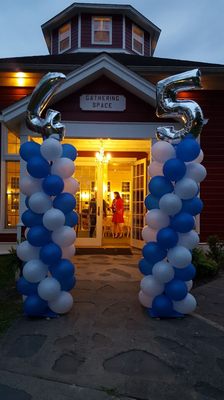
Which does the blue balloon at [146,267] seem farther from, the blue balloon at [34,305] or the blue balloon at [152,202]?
the blue balloon at [34,305]

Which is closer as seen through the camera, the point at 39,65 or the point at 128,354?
the point at 128,354

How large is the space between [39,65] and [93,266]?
215 inches

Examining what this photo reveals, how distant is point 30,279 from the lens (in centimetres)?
471

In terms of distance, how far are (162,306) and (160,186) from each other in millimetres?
1549

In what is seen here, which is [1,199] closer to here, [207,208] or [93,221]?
[93,221]

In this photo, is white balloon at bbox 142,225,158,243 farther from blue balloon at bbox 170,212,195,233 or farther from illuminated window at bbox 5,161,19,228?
illuminated window at bbox 5,161,19,228

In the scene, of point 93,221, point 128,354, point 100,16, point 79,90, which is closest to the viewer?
point 128,354

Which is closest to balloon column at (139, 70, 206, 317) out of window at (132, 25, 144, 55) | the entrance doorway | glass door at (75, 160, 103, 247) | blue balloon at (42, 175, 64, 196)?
blue balloon at (42, 175, 64, 196)

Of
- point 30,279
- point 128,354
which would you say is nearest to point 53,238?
point 30,279

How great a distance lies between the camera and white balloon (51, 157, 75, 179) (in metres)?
4.76

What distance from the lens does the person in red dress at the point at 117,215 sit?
1198 cm

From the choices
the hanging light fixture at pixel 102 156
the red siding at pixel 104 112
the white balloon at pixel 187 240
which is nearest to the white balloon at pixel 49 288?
the white balloon at pixel 187 240

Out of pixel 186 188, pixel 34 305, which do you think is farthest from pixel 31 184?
pixel 186 188

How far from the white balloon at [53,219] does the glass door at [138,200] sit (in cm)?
551
